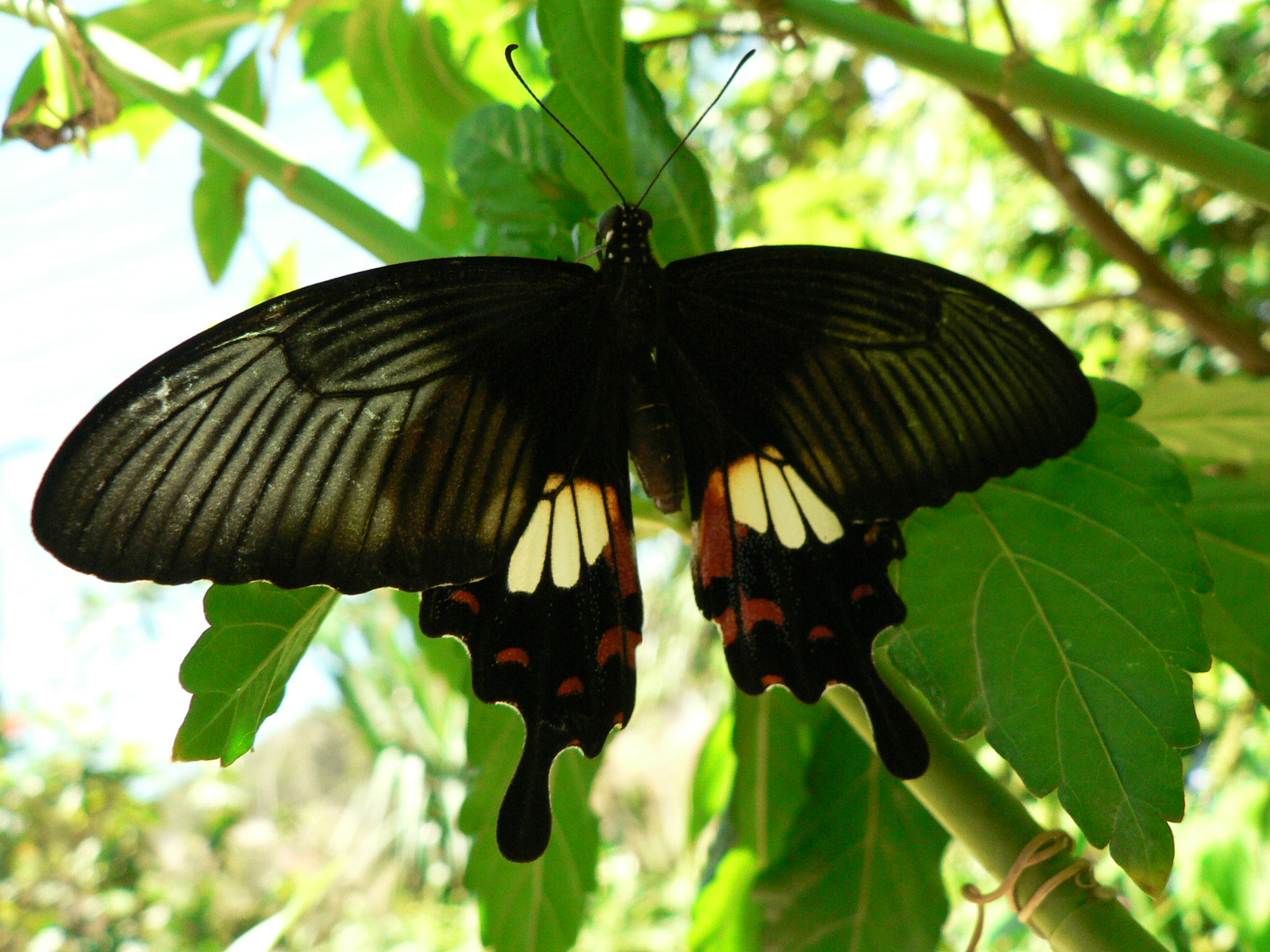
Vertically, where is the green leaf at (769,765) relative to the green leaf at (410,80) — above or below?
below

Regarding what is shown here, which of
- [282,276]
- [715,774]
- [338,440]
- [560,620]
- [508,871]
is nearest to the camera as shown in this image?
[338,440]

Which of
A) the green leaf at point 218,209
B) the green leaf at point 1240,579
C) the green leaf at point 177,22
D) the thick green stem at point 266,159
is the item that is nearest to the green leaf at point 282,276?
the green leaf at point 218,209

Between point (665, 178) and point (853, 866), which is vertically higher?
point (665, 178)

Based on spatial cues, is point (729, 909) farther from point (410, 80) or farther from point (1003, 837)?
point (410, 80)

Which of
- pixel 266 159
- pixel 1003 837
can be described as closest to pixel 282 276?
pixel 266 159

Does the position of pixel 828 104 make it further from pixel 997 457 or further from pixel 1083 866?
pixel 1083 866

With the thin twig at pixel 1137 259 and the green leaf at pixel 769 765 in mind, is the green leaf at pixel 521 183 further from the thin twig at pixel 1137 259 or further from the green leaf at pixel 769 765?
the thin twig at pixel 1137 259

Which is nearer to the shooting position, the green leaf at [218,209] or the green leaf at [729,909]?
the green leaf at [729,909]
